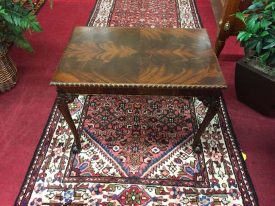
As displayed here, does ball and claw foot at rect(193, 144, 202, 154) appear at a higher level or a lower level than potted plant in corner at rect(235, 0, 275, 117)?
lower

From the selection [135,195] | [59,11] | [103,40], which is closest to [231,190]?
[135,195]

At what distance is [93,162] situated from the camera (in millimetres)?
1579

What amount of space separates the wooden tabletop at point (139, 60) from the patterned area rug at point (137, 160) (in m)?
0.58

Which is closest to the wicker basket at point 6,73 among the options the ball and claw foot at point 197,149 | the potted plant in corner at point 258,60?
the ball and claw foot at point 197,149

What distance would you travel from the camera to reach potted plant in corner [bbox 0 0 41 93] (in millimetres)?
1737

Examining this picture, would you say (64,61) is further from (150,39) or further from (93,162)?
(93,162)

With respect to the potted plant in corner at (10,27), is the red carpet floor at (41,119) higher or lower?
lower

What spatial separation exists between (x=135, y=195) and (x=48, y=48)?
1.73m

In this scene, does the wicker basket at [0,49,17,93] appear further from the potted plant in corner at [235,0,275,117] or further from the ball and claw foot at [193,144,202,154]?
the potted plant in corner at [235,0,275,117]

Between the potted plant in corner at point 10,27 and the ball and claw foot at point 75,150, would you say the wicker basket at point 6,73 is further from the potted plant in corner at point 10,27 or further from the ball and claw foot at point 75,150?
the ball and claw foot at point 75,150

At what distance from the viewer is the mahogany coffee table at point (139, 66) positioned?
1234mm

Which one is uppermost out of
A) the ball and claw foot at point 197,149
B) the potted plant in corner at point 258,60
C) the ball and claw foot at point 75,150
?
the potted plant in corner at point 258,60

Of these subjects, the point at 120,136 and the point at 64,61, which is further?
the point at 120,136

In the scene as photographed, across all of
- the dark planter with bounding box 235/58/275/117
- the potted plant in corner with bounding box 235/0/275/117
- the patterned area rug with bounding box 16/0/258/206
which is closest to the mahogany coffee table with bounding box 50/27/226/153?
the patterned area rug with bounding box 16/0/258/206
